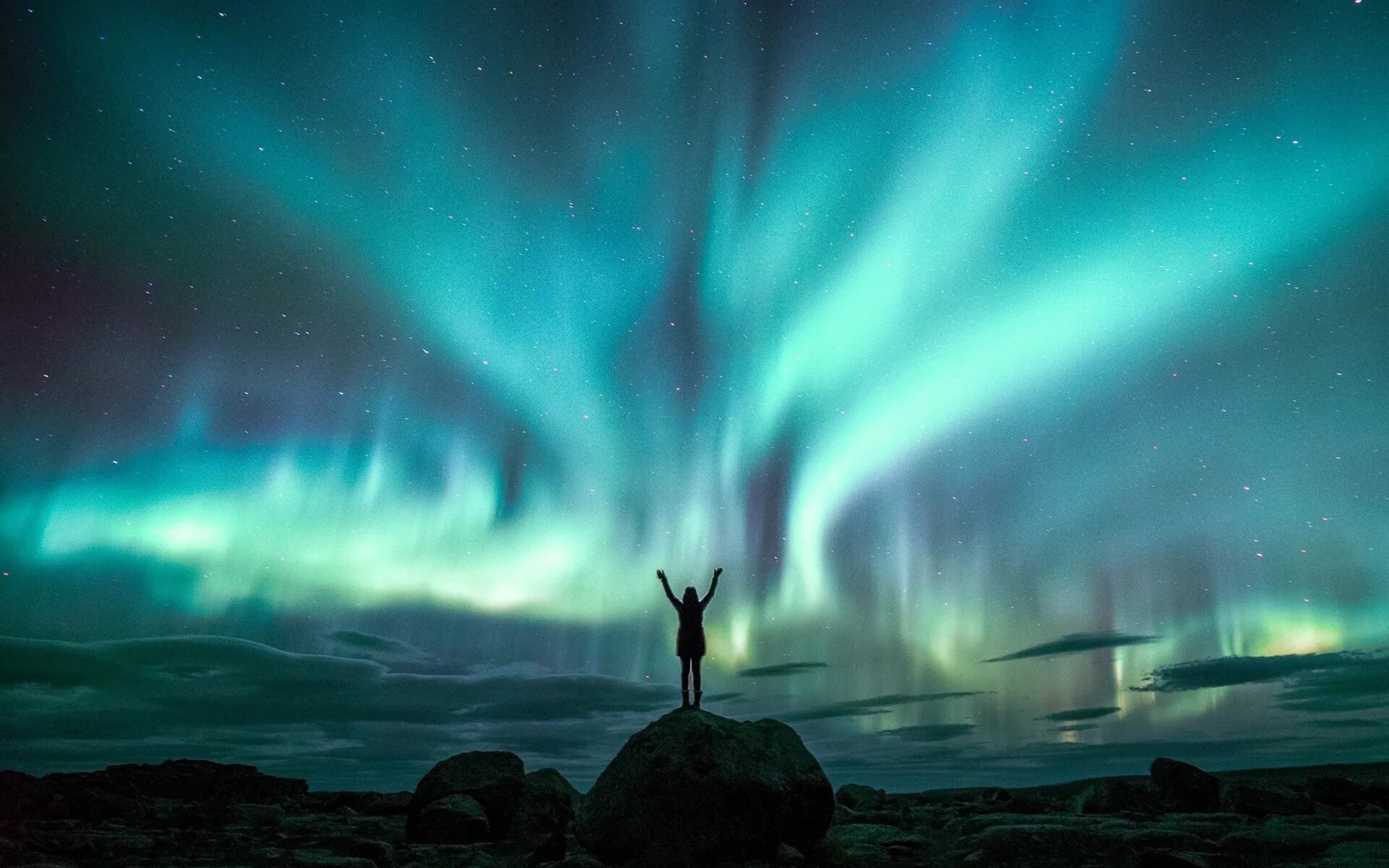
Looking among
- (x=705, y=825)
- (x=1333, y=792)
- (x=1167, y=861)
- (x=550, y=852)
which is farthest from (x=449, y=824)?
(x=1333, y=792)

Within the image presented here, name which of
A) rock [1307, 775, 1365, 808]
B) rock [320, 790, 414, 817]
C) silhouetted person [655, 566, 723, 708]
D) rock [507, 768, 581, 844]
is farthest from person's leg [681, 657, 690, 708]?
rock [1307, 775, 1365, 808]

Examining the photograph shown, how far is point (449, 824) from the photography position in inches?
741

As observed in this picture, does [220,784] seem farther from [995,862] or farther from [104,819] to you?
[995,862]

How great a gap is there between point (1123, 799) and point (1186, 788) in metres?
2.04

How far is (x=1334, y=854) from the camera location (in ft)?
46.4

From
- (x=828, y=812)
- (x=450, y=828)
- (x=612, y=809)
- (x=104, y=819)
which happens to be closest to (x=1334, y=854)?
(x=828, y=812)

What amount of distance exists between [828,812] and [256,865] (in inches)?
424

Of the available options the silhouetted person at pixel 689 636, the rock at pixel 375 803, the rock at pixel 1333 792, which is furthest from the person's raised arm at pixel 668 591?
the rock at pixel 1333 792

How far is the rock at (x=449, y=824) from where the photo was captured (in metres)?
18.7

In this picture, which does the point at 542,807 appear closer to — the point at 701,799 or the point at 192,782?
the point at 701,799

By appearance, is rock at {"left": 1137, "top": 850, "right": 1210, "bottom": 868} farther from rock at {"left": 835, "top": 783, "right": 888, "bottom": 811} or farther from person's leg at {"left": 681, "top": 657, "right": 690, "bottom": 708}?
rock at {"left": 835, "top": 783, "right": 888, "bottom": 811}

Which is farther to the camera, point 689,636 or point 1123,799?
point 1123,799

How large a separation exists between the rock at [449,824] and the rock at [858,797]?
738 inches

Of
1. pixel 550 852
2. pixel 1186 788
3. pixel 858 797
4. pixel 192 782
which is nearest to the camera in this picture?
pixel 550 852
